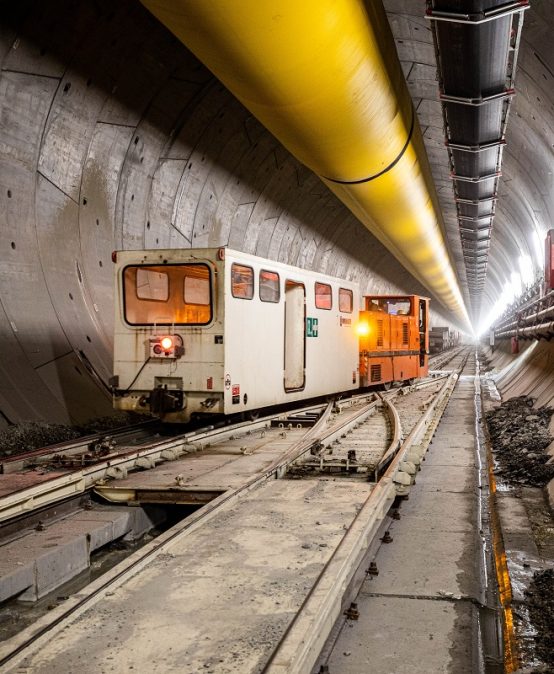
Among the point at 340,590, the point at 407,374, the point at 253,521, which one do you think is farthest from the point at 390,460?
the point at 407,374

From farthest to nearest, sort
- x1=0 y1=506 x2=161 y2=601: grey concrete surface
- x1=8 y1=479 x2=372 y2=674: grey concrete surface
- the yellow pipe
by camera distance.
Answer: the yellow pipe, x1=0 y1=506 x2=161 y2=601: grey concrete surface, x1=8 y1=479 x2=372 y2=674: grey concrete surface

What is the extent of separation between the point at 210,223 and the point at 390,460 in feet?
29.0

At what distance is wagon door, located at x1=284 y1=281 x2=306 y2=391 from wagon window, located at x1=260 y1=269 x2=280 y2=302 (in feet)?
3.25

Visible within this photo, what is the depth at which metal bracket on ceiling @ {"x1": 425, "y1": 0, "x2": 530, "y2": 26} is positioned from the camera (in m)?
6.24

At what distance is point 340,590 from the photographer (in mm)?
3830

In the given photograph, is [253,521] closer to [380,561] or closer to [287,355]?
[380,561]

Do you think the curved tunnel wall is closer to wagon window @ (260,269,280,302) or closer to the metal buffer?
wagon window @ (260,269,280,302)

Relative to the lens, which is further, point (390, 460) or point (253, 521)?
point (390, 460)

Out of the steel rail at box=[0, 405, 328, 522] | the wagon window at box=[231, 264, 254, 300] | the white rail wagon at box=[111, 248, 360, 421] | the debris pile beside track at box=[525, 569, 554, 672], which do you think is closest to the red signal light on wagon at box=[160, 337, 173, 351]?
the white rail wagon at box=[111, 248, 360, 421]

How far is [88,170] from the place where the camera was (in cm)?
1144

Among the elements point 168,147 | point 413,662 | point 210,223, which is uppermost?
point 168,147

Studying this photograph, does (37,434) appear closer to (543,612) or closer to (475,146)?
(543,612)

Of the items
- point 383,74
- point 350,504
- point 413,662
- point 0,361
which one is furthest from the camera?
point 0,361

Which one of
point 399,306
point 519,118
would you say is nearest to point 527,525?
point 519,118
